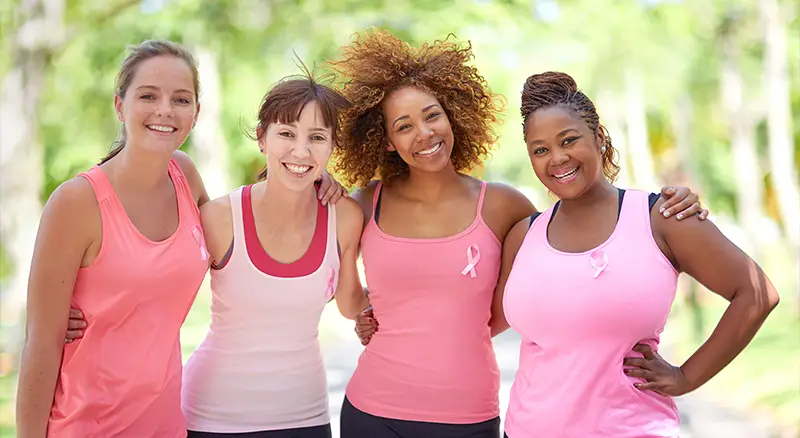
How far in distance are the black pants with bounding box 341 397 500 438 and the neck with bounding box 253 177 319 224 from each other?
2.39 feet

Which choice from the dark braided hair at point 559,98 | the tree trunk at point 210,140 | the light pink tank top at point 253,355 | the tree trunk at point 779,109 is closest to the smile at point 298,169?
the light pink tank top at point 253,355

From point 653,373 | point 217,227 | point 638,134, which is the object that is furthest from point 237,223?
point 638,134

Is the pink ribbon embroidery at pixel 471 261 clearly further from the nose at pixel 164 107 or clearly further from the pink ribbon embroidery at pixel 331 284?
the nose at pixel 164 107

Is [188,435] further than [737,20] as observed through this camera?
No

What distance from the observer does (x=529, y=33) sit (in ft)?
31.8

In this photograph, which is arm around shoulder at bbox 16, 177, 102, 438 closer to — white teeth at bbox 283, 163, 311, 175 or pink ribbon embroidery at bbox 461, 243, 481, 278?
white teeth at bbox 283, 163, 311, 175

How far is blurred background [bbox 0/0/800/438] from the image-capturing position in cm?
689

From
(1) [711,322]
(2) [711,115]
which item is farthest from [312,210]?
(2) [711,115]

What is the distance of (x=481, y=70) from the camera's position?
25.0 ft

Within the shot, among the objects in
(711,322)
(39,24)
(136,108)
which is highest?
(39,24)

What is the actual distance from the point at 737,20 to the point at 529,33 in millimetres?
2667

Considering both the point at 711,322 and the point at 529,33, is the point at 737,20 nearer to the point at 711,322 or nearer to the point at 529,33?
the point at 529,33

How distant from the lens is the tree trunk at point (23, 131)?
6.79m

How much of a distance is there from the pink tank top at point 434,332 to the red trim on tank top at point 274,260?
0.79ft
